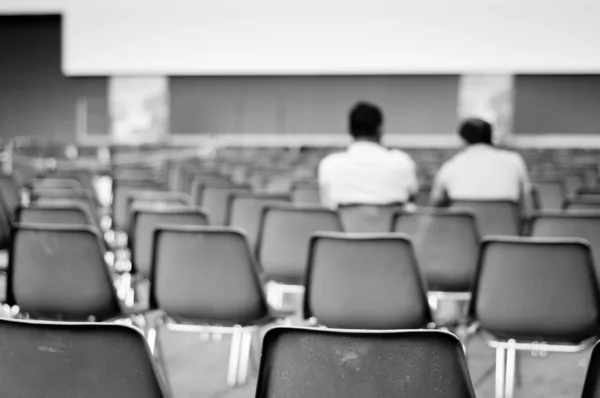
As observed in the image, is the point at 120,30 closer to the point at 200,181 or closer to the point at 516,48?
the point at 516,48

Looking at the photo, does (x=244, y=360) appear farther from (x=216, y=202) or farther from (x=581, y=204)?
(x=581, y=204)

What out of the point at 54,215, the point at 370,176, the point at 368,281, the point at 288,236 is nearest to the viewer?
the point at 368,281

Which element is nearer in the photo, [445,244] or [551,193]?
[445,244]

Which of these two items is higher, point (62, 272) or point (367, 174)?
point (367, 174)

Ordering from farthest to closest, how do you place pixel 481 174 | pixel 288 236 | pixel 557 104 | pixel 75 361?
pixel 557 104, pixel 481 174, pixel 288 236, pixel 75 361

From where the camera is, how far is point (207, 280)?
321 cm

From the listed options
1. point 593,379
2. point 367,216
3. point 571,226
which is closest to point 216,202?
point 367,216

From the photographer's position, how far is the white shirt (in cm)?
470

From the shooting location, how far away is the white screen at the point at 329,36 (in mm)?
17531

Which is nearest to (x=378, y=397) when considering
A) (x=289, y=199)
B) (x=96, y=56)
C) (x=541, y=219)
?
(x=541, y=219)

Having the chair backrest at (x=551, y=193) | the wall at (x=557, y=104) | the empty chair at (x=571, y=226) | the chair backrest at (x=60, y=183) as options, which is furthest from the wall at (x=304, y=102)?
the empty chair at (x=571, y=226)

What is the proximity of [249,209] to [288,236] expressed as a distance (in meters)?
0.86

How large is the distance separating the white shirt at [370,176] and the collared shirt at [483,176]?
44cm

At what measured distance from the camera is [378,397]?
164cm
